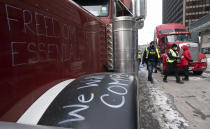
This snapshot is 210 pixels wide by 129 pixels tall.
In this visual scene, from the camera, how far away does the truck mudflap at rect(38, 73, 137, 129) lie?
85cm

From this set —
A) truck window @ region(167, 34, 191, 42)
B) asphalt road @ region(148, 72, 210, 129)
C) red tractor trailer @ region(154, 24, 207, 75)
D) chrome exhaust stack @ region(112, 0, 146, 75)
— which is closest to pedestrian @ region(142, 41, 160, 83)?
red tractor trailer @ region(154, 24, 207, 75)

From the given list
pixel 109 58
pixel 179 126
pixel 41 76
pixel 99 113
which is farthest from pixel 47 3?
pixel 179 126

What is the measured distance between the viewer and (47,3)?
129cm

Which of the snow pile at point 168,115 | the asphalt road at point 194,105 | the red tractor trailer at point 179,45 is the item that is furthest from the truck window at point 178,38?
the snow pile at point 168,115

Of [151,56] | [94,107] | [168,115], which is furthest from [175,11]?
[94,107]

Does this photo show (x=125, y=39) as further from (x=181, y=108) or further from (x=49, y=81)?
(x=49, y=81)

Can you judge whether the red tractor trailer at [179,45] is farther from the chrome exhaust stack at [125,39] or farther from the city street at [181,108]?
the chrome exhaust stack at [125,39]

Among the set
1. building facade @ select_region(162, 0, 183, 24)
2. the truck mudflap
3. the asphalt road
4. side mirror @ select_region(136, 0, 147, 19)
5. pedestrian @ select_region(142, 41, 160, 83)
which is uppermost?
building facade @ select_region(162, 0, 183, 24)

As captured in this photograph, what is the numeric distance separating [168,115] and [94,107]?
2.36 metres

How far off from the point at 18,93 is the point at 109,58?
A: 234 centimetres

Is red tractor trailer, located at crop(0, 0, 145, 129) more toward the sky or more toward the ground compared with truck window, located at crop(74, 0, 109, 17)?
more toward the ground

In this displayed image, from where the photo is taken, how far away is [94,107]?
0.96m

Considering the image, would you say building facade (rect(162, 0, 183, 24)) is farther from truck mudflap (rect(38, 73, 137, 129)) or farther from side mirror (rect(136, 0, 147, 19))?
truck mudflap (rect(38, 73, 137, 129))

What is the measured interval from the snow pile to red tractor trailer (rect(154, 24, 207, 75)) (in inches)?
126
